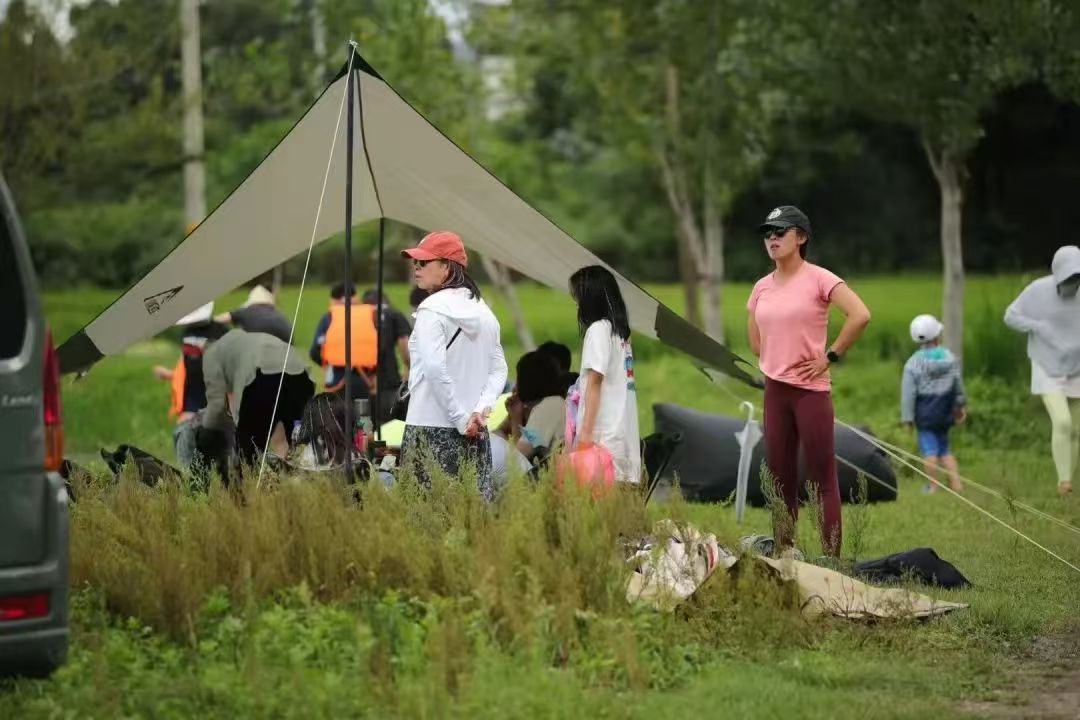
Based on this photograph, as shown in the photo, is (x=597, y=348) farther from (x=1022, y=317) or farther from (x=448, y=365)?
(x=1022, y=317)

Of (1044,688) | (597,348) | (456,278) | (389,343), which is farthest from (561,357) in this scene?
(1044,688)

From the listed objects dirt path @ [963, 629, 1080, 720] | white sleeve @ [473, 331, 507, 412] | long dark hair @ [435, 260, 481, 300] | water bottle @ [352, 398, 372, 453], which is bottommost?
dirt path @ [963, 629, 1080, 720]

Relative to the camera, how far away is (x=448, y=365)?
8.08 m

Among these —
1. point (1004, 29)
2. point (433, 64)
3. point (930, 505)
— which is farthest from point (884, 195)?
point (930, 505)

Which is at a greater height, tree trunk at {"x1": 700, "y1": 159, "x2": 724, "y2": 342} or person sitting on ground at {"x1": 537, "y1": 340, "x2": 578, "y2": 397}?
tree trunk at {"x1": 700, "y1": 159, "x2": 724, "y2": 342}

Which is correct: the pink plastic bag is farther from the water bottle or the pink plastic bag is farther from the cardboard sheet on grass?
the water bottle

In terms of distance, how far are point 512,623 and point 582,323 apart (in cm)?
255

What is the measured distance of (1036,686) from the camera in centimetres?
647

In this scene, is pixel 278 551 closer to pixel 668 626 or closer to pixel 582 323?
pixel 668 626

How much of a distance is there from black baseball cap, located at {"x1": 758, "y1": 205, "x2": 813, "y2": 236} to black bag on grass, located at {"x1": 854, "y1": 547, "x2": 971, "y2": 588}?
1623 mm

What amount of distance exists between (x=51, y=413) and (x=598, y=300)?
359cm

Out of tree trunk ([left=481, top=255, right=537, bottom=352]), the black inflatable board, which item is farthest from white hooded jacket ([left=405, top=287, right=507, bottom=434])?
tree trunk ([left=481, top=255, right=537, bottom=352])

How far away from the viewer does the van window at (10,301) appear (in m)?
5.48

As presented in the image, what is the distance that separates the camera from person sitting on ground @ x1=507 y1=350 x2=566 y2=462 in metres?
9.30
